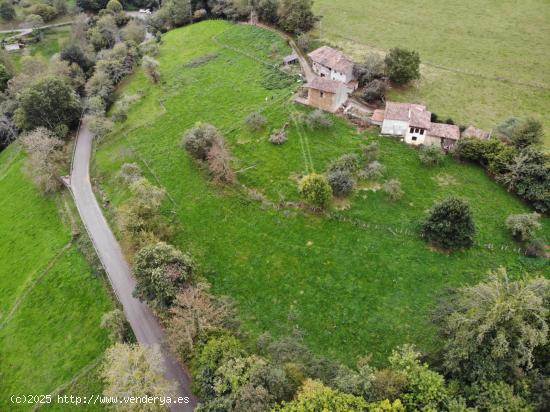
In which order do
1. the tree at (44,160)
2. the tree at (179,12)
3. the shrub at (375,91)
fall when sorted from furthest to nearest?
1. the tree at (179,12)
2. the shrub at (375,91)
3. the tree at (44,160)

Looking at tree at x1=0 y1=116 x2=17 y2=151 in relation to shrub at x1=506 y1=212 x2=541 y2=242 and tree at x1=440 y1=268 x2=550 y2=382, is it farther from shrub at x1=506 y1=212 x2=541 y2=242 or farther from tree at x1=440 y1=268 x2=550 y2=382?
shrub at x1=506 y1=212 x2=541 y2=242

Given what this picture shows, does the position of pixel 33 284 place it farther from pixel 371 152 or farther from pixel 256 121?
pixel 371 152

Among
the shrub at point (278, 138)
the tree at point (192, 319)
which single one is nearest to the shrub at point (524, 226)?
the shrub at point (278, 138)

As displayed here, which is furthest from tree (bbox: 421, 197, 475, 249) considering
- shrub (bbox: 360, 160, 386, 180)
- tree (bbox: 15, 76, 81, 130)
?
tree (bbox: 15, 76, 81, 130)

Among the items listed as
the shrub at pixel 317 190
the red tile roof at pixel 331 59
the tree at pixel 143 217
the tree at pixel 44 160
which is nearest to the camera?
the tree at pixel 143 217

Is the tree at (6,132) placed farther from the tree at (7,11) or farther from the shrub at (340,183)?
the shrub at (340,183)

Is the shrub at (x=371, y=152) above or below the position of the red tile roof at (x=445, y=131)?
below
